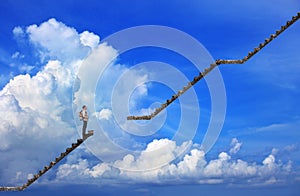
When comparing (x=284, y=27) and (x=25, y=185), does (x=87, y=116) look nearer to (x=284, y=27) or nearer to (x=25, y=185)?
(x=25, y=185)

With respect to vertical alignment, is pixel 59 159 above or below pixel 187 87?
below

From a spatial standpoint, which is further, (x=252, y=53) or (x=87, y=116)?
(x=252, y=53)

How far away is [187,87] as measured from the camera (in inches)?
1951

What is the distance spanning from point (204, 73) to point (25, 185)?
28.8 m

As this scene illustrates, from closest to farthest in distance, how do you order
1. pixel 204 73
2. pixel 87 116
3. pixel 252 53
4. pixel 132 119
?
1. pixel 87 116
2. pixel 132 119
3. pixel 204 73
4. pixel 252 53

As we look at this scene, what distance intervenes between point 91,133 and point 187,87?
43.1 ft

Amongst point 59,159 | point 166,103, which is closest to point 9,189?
point 59,159

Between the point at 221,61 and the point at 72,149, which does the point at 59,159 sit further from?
the point at 221,61

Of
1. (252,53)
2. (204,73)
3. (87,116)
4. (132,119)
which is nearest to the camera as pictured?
(87,116)

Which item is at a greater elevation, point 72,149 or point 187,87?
point 187,87

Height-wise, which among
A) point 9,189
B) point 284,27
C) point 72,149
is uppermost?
point 284,27

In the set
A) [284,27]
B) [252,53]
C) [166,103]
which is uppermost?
[284,27]

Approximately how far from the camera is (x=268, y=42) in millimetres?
53969

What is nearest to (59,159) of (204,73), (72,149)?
(72,149)
